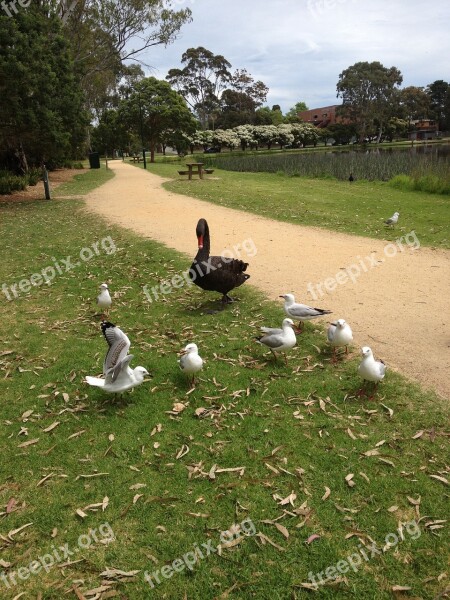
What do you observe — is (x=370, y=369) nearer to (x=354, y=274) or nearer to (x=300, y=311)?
(x=300, y=311)

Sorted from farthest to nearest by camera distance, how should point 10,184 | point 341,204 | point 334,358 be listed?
point 10,184, point 341,204, point 334,358

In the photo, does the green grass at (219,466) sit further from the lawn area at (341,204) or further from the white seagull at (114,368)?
the lawn area at (341,204)

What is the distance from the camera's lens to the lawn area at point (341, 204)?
12867 mm

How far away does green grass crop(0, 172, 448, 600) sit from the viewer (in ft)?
10.1

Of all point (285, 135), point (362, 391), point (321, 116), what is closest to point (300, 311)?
point (362, 391)

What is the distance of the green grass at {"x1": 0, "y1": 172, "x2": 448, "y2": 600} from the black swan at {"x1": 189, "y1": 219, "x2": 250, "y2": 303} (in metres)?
0.67

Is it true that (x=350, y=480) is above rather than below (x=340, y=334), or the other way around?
Answer: below

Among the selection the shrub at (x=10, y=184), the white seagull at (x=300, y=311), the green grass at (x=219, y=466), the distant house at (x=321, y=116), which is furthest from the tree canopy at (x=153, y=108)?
the distant house at (x=321, y=116)

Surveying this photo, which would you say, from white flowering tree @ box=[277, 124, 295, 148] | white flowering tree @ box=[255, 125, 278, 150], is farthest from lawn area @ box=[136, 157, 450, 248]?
white flowering tree @ box=[277, 124, 295, 148]

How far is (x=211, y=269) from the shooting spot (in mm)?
6719

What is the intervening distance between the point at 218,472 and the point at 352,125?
85950 mm

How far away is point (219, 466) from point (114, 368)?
1.41 metres

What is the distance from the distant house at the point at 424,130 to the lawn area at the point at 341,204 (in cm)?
7563

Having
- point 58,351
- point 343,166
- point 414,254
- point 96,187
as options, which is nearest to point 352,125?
point 343,166
